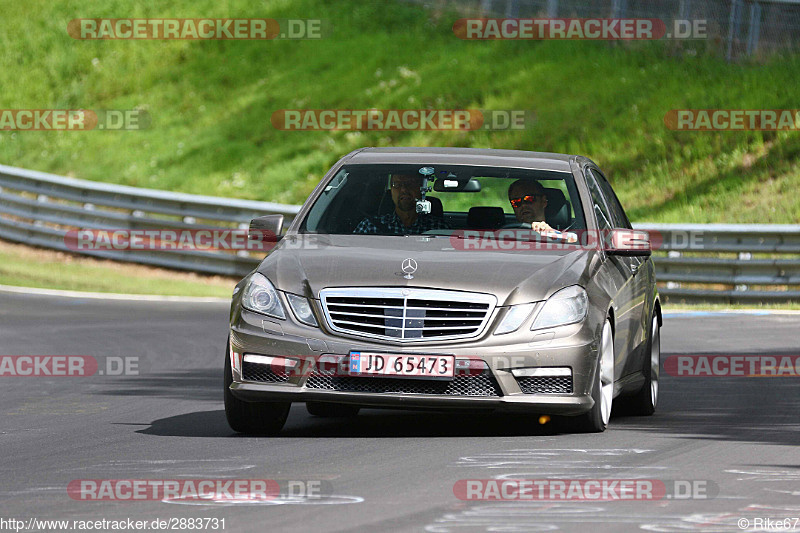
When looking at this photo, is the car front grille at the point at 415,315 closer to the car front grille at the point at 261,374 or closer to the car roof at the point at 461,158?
the car front grille at the point at 261,374

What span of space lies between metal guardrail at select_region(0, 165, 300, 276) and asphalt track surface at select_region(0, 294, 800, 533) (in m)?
11.8

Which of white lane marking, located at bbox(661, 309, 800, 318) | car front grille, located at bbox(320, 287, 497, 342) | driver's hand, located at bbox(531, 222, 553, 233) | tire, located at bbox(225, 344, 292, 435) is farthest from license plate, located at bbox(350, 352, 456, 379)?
white lane marking, located at bbox(661, 309, 800, 318)

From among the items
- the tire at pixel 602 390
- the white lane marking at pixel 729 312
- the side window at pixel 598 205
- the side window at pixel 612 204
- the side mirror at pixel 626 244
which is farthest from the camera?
the white lane marking at pixel 729 312

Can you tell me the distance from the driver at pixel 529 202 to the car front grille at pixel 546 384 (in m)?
1.36

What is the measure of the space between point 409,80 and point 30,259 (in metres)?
11.8

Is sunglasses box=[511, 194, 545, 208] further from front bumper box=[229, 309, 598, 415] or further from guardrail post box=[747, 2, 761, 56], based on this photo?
guardrail post box=[747, 2, 761, 56]

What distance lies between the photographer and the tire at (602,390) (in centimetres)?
968

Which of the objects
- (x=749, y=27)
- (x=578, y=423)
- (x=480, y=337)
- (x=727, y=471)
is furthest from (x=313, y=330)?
(x=749, y=27)

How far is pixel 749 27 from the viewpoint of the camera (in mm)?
33375

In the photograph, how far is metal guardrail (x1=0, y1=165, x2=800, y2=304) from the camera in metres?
23.6

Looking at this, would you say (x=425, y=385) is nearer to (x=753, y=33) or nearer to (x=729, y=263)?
(x=729, y=263)

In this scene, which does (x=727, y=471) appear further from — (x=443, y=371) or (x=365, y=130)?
(x=365, y=130)

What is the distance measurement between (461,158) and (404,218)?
69 cm

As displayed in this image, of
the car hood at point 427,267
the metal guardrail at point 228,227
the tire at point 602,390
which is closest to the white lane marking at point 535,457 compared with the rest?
the tire at point 602,390
